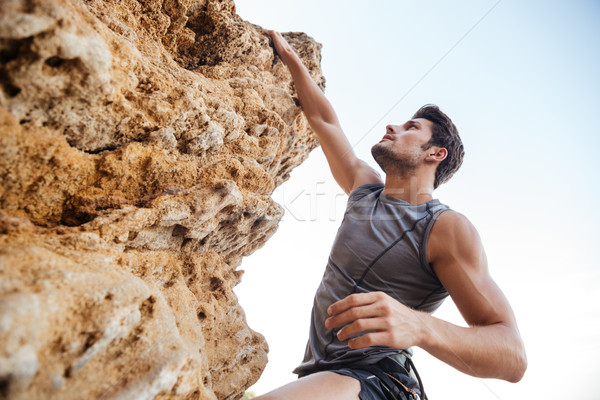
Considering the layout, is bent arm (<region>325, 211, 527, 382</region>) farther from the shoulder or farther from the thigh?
the thigh

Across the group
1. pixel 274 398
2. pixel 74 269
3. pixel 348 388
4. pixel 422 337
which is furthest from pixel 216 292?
pixel 422 337

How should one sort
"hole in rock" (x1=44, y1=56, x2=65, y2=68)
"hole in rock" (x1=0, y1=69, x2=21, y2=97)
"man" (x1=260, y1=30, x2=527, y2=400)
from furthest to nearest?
"man" (x1=260, y1=30, x2=527, y2=400) → "hole in rock" (x1=44, y1=56, x2=65, y2=68) → "hole in rock" (x1=0, y1=69, x2=21, y2=97)

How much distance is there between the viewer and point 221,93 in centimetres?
343

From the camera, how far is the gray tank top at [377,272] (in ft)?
9.10

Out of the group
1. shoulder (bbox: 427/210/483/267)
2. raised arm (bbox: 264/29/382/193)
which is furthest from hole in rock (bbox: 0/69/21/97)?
raised arm (bbox: 264/29/382/193)

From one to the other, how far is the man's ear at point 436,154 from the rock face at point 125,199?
1774mm

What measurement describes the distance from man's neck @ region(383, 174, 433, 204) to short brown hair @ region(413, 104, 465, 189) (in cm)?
44

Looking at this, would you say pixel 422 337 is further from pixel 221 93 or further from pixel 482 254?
pixel 221 93

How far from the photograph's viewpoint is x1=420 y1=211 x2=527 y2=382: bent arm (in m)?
2.07

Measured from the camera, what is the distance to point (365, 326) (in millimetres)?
1865

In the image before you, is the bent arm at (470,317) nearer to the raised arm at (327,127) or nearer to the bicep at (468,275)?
the bicep at (468,275)

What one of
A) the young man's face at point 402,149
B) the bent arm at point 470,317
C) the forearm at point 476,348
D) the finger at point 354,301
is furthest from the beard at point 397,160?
the finger at point 354,301

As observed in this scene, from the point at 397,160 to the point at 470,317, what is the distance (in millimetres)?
1850

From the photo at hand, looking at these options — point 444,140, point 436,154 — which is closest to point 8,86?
point 436,154
